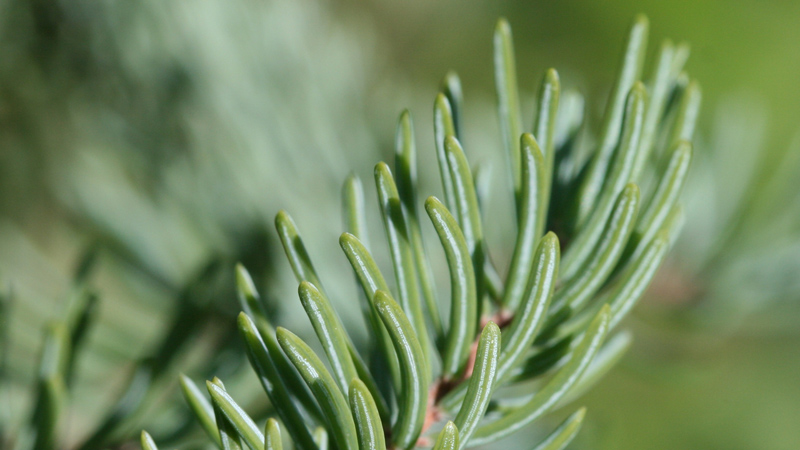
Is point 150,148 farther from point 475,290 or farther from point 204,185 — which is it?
point 475,290

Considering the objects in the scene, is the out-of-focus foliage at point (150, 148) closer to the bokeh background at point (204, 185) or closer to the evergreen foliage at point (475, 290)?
the bokeh background at point (204, 185)

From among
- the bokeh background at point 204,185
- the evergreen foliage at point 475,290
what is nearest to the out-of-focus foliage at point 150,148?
the bokeh background at point 204,185

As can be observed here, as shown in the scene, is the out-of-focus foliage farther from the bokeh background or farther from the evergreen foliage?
Answer: the evergreen foliage

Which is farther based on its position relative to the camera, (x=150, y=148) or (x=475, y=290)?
(x=150, y=148)

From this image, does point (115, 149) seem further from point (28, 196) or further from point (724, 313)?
point (724, 313)

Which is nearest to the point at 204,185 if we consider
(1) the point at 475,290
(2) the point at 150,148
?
(2) the point at 150,148

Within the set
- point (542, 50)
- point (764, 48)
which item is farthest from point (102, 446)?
point (764, 48)

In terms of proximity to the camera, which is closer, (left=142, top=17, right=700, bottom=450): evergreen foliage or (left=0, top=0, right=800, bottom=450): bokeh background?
(left=142, top=17, right=700, bottom=450): evergreen foliage

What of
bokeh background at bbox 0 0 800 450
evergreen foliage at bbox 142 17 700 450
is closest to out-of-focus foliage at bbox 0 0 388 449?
bokeh background at bbox 0 0 800 450
